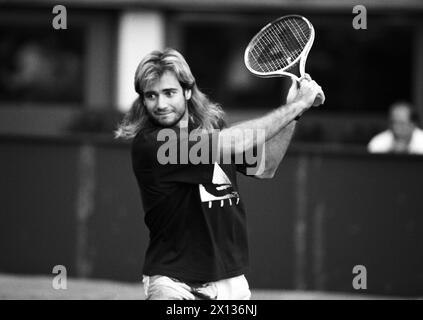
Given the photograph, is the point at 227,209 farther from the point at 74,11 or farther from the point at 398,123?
the point at 74,11

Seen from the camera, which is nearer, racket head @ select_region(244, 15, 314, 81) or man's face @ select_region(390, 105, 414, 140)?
racket head @ select_region(244, 15, 314, 81)

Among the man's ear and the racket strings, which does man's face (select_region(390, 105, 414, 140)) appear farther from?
the man's ear

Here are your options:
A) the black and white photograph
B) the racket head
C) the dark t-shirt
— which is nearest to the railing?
the black and white photograph

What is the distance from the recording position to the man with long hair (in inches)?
178

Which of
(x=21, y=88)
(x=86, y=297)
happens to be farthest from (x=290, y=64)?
(x=21, y=88)

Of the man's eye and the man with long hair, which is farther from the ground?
the man's eye

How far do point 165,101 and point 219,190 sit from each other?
49 centimetres

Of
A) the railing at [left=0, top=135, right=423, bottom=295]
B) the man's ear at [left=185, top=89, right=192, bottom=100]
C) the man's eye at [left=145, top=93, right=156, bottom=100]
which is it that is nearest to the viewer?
the man's eye at [left=145, top=93, right=156, bottom=100]

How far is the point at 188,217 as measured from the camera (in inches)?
180

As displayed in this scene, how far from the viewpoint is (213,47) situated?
41.9 feet

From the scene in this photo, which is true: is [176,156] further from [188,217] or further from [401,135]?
[401,135]

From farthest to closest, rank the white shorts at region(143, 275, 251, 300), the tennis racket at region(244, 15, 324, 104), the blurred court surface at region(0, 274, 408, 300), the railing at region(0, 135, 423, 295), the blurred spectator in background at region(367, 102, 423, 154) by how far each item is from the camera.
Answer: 1. the blurred spectator in background at region(367, 102, 423, 154)
2. the railing at region(0, 135, 423, 295)
3. the blurred court surface at region(0, 274, 408, 300)
4. the tennis racket at region(244, 15, 324, 104)
5. the white shorts at region(143, 275, 251, 300)

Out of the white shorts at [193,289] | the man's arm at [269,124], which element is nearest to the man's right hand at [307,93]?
the man's arm at [269,124]

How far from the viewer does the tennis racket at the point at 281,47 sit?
500 centimetres
